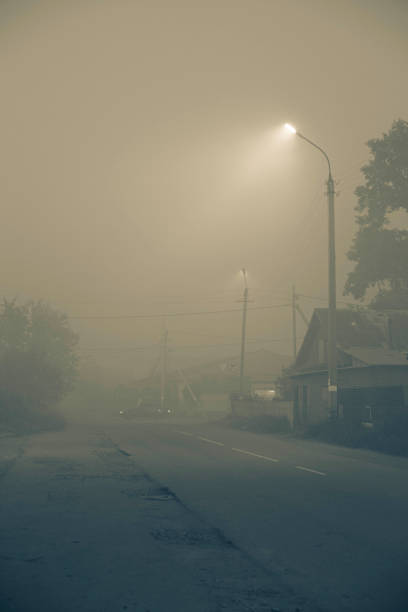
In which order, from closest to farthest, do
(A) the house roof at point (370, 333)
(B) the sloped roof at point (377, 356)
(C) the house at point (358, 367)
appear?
1. (C) the house at point (358, 367)
2. (B) the sloped roof at point (377, 356)
3. (A) the house roof at point (370, 333)

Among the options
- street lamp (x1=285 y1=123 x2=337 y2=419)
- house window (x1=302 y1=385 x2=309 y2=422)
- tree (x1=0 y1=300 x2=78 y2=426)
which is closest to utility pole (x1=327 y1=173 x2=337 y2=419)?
street lamp (x1=285 y1=123 x2=337 y2=419)

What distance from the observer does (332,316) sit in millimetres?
23188

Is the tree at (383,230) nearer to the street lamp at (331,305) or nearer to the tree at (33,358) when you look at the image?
the street lamp at (331,305)

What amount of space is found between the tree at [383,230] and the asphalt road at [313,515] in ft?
63.8

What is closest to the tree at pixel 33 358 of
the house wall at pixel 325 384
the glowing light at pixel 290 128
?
the house wall at pixel 325 384

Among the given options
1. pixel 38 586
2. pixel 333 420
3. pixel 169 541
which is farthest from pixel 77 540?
→ pixel 333 420

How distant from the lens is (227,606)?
4898 millimetres

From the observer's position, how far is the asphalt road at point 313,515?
5.47m

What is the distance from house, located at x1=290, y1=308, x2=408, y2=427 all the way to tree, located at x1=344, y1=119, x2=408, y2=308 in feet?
7.76

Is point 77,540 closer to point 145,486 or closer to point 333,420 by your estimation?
point 145,486

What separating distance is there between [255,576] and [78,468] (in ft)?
30.2

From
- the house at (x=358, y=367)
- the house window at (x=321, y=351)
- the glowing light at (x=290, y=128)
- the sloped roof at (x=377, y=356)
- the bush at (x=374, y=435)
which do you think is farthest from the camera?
the house window at (x=321, y=351)

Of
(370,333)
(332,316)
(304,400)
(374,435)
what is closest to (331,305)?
(332,316)

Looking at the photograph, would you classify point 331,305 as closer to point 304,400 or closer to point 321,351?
point 321,351
